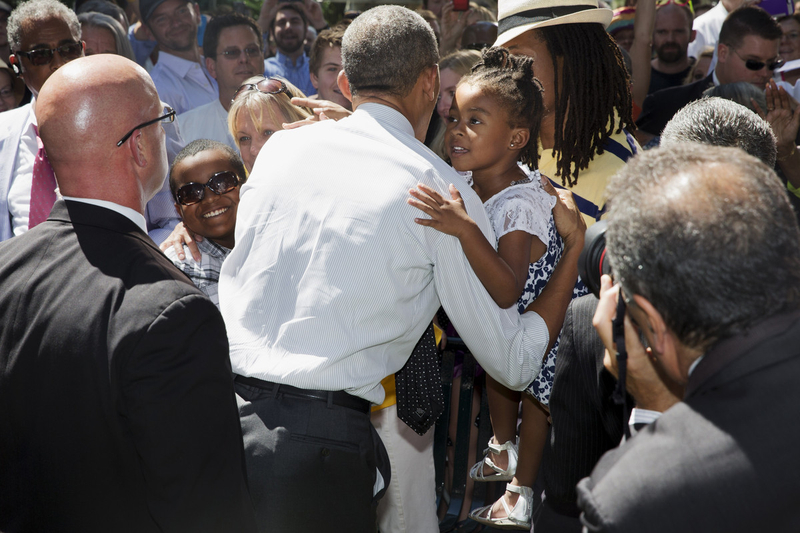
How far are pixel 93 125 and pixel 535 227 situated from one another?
1.59 metres

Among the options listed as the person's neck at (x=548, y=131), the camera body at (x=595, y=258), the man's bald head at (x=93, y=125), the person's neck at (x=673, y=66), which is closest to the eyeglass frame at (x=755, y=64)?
the person's neck at (x=673, y=66)

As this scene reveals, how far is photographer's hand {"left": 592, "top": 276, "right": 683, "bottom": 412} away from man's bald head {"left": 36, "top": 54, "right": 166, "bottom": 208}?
135 cm

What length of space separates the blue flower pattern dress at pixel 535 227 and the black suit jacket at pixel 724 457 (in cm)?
145

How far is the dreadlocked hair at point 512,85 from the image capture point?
2.94m

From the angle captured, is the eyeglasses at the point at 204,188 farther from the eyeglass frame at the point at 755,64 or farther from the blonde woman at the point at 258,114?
the eyeglass frame at the point at 755,64

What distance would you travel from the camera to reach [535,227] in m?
2.69

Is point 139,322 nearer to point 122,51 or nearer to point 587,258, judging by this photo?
point 587,258

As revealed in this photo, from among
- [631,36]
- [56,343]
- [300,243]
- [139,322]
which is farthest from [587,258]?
[631,36]

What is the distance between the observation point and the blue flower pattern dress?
8.86 feet

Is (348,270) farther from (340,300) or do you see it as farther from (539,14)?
(539,14)

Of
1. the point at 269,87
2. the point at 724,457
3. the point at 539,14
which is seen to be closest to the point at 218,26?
the point at 269,87

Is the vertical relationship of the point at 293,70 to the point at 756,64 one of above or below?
below

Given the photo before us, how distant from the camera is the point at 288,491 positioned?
2.13 metres

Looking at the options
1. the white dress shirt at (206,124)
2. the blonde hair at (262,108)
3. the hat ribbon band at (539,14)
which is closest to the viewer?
the hat ribbon band at (539,14)
